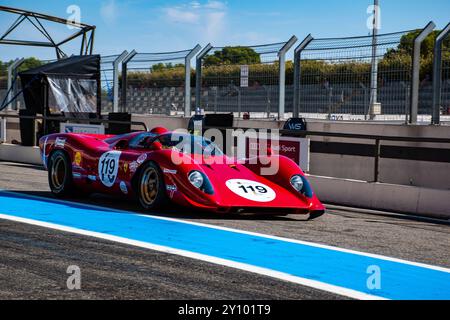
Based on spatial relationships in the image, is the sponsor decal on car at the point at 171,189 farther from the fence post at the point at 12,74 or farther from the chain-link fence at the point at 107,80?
the fence post at the point at 12,74

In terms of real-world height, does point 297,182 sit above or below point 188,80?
below

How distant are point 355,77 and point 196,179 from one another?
6.23 metres

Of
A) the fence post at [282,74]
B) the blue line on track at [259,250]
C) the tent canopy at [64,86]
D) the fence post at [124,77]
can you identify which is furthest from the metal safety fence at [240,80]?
the blue line on track at [259,250]

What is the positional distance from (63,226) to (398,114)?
25.0 ft

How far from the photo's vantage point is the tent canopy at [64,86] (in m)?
21.2

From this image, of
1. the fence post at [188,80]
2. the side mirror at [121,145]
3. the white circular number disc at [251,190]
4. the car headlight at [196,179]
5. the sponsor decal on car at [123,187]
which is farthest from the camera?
the fence post at [188,80]

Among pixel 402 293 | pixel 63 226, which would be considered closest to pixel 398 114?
pixel 63 226

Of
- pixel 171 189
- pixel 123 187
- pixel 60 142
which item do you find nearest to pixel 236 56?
pixel 60 142

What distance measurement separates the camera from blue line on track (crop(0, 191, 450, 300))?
5.96m

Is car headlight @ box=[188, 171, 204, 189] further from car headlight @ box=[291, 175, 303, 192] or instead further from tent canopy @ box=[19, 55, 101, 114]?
tent canopy @ box=[19, 55, 101, 114]

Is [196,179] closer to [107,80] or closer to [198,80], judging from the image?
[198,80]

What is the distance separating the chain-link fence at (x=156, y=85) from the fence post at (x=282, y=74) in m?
2.94

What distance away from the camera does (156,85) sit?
19.1m

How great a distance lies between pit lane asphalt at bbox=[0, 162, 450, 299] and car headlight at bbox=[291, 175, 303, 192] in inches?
16.1
